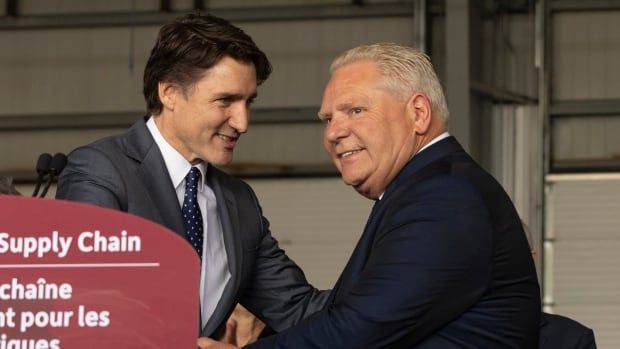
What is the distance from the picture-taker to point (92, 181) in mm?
2266

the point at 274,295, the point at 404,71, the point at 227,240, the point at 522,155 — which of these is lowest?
the point at 522,155

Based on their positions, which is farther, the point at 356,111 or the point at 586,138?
the point at 586,138

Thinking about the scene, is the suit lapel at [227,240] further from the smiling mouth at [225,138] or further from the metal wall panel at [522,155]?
the metal wall panel at [522,155]

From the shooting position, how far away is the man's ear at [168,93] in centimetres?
240

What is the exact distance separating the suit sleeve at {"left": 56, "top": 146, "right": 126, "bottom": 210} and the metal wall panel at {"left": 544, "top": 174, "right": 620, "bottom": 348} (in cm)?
831

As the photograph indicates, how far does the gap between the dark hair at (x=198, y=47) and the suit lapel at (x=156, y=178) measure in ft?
0.39

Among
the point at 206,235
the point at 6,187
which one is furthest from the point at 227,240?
the point at 6,187

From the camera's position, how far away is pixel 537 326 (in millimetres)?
2055

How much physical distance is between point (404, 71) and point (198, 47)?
429mm

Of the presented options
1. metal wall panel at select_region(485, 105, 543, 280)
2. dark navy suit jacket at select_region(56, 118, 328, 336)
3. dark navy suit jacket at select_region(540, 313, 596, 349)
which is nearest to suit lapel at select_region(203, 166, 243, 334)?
dark navy suit jacket at select_region(56, 118, 328, 336)

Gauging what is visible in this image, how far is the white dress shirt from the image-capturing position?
2.37 meters

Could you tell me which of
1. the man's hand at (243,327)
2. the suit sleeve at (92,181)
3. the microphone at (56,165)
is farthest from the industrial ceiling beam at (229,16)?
the suit sleeve at (92,181)

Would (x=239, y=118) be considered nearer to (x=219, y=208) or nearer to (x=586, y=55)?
(x=219, y=208)

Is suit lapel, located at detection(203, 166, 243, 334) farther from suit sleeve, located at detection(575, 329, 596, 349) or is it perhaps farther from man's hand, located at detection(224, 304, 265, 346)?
suit sleeve, located at detection(575, 329, 596, 349)
